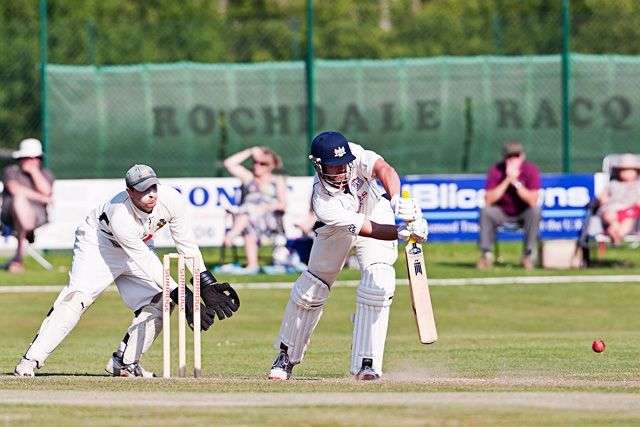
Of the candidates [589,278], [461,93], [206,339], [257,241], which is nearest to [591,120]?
[461,93]

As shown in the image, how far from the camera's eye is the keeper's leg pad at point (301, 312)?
866 cm

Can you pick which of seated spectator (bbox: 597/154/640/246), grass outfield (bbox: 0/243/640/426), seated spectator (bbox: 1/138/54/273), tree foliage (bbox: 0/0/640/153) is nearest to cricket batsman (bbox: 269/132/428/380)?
grass outfield (bbox: 0/243/640/426)

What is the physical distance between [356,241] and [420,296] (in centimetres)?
57

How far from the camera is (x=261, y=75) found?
67.6 feet

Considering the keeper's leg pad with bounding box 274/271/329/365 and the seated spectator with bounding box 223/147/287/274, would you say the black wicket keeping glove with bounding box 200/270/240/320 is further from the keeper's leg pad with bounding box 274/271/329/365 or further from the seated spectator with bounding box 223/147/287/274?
the seated spectator with bounding box 223/147/287/274

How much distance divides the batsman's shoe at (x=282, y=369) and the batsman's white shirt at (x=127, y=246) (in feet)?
2.79

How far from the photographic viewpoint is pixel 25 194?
1733cm

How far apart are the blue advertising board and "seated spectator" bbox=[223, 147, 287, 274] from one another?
230 centimetres

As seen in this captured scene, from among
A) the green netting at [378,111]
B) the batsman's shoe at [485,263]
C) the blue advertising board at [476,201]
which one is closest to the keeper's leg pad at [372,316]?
the batsman's shoe at [485,263]

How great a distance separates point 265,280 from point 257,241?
3.31ft

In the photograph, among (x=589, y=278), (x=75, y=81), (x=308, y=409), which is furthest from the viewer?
(x=75, y=81)

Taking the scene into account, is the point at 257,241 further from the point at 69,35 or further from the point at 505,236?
the point at 69,35

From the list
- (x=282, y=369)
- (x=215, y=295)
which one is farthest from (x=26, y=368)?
(x=282, y=369)

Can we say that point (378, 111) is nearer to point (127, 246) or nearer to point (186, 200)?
point (186, 200)
